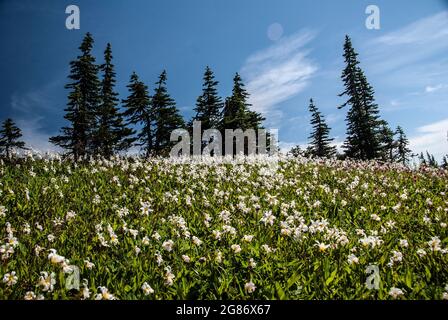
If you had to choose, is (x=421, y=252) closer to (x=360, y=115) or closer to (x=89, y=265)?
(x=89, y=265)

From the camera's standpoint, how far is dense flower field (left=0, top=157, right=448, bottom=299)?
4.27m

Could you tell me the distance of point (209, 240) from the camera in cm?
616

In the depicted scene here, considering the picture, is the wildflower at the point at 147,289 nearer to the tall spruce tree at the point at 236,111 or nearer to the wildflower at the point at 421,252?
the wildflower at the point at 421,252

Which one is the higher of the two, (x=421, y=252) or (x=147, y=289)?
(x=421, y=252)

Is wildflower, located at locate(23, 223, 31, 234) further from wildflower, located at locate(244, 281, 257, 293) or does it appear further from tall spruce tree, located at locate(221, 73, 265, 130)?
tall spruce tree, located at locate(221, 73, 265, 130)

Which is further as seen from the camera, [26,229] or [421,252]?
[26,229]

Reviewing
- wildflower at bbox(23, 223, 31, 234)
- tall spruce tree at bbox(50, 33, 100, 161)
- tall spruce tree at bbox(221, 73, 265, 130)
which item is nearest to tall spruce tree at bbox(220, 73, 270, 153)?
tall spruce tree at bbox(221, 73, 265, 130)

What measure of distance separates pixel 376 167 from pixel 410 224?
9.38m

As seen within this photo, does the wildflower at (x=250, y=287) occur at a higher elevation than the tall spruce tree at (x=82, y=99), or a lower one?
lower

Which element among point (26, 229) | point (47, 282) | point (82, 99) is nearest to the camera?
point (47, 282)

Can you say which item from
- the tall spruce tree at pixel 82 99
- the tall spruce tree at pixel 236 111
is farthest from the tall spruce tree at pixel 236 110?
the tall spruce tree at pixel 82 99

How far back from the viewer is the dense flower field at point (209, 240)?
4273mm

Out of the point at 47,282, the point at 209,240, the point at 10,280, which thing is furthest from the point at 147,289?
the point at 209,240
